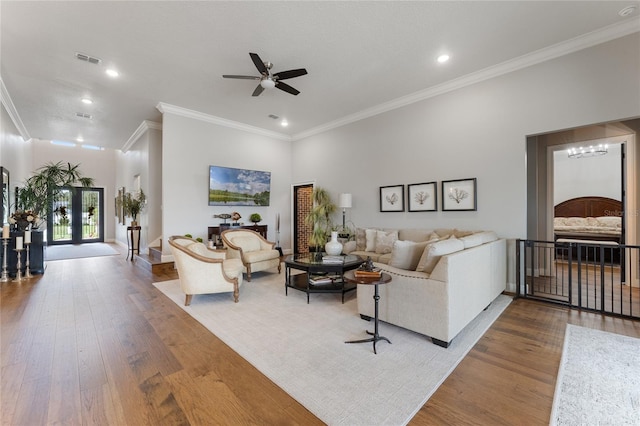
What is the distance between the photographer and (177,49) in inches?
151

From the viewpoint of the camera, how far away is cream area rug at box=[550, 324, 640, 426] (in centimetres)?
167

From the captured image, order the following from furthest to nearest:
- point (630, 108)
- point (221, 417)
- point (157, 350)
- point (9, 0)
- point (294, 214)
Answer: point (294, 214)
point (630, 108)
point (9, 0)
point (157, 350)
point (221, 417)

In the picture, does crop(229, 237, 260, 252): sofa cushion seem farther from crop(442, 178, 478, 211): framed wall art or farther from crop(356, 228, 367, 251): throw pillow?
crop(442, 178, 478, 211): framed wall art

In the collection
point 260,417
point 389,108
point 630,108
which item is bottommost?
point 260,417

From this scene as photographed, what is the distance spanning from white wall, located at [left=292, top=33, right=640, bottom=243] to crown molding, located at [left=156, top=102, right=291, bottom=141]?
2369mm

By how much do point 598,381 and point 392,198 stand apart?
4.11 m

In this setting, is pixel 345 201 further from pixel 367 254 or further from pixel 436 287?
pixel 436 287

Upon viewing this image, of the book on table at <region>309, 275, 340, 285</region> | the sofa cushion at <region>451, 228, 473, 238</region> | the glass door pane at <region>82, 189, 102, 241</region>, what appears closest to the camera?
the book on table at <region>309, 275, 340, 285</region>

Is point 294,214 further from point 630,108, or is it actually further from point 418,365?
point 630,108

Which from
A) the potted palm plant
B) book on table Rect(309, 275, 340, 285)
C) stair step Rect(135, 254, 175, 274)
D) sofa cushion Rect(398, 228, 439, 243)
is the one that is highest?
the potted palm plant

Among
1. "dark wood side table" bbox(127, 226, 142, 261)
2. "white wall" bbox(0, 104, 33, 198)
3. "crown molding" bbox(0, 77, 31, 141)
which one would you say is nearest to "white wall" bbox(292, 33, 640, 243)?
"dark wood side table" bbox(127, 226, 142, 261)

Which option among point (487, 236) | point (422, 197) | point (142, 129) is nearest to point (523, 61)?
point (422, 197)

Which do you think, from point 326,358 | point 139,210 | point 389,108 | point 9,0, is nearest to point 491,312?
point 326,358

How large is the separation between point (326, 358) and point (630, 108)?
4.75m
